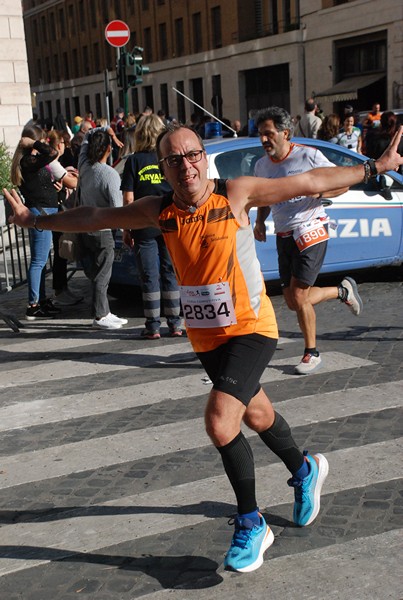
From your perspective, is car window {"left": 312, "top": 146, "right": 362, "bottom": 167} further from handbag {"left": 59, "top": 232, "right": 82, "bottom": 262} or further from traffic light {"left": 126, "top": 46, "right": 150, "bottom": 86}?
traffic light {"left": 126, "top": 46, "right": 150, "bottom": 86}

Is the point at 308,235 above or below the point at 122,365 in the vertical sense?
above

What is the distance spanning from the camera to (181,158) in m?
3.77

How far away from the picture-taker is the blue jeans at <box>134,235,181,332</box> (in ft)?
26.1

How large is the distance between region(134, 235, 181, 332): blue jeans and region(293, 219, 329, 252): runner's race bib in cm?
161

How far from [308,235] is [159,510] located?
2916mm

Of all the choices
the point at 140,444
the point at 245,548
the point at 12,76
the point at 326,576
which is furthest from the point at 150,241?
the point at 12,76

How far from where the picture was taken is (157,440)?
535 cm

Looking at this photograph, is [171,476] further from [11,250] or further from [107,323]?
[11,250]

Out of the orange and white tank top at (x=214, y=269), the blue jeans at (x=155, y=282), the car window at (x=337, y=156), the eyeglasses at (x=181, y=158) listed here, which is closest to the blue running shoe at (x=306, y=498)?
the orange and white tank top at (x=214, y=269)

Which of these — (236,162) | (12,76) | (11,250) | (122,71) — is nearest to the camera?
(236,162)

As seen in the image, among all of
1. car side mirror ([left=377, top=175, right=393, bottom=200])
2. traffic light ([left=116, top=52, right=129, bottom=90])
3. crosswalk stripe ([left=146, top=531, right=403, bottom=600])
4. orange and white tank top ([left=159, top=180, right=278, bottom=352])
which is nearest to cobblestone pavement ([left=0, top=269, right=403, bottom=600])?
crosswalk stripe ([left=146, top=531, right=403, bottom=600])

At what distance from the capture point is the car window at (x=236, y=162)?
891 cm

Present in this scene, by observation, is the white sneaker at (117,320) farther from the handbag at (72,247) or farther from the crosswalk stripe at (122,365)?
the crosswalk stripe at (122,365)

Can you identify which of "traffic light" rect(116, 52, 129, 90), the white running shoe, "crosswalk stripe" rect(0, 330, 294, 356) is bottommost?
"crosswalk stripe" rect(0, 330, 294, 356)
